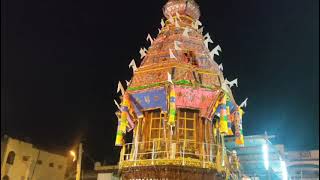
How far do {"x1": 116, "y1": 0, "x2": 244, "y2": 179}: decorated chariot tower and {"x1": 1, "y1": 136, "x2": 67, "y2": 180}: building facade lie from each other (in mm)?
15875

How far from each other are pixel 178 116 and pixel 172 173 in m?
4.59

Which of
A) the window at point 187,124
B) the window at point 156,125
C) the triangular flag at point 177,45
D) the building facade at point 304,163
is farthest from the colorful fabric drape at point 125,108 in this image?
the building facade at point 304,163

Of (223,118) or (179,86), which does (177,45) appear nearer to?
(179,86)

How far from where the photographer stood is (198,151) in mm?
22656

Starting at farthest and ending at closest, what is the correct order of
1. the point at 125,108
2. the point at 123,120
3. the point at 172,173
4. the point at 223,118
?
1. the point at 125,108
2. the point at 123,120
3. the point at 223,118
4. the point at 172,173

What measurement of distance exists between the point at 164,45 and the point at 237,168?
1065 centimetres

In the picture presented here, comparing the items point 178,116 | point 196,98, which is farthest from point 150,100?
point 196,98

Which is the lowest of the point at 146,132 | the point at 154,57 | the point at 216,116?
the point at 146,132

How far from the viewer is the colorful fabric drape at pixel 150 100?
23.5m

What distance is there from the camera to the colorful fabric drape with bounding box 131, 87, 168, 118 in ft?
77.2

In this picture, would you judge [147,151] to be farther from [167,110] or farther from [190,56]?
[190,56]

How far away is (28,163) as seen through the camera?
1478 inches

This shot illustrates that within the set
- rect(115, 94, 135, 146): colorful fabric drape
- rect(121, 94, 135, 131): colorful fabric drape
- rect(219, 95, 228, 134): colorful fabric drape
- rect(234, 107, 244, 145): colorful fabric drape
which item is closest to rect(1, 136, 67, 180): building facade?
rect(115, 94, 135, 146): colorful fabric drape

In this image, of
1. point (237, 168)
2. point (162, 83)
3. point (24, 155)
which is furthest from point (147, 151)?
point (24, 155)
